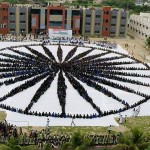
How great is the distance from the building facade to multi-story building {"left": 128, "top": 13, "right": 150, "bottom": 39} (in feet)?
12.8

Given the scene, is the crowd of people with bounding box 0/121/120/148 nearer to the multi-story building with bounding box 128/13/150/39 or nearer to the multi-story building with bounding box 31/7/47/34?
the multi-story building with bounding box 31/7/47/34

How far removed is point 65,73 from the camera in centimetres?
5444

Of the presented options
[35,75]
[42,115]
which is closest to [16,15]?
[35,75]

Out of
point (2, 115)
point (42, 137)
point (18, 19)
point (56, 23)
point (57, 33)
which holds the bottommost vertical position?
point (42, 137)

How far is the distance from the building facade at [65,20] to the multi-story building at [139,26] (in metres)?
3.90

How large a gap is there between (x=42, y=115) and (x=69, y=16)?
162 ft

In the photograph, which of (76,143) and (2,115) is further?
(2,115)

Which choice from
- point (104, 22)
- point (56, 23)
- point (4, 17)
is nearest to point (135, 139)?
point (56, 23)

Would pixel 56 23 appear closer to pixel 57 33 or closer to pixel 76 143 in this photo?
pixel 57 33

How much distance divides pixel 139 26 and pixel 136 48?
14665 mm

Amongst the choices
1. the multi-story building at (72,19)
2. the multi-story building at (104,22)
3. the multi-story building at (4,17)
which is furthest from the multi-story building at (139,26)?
the multi-story building at (4,17)

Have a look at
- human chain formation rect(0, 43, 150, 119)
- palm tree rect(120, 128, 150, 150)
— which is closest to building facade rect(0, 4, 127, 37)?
human chain formation rect(0, 43, 150, 119)

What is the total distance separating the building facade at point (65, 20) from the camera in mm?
85500

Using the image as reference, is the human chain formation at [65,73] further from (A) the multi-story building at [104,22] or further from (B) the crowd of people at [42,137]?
(A) the multi-story building at [104,22]
